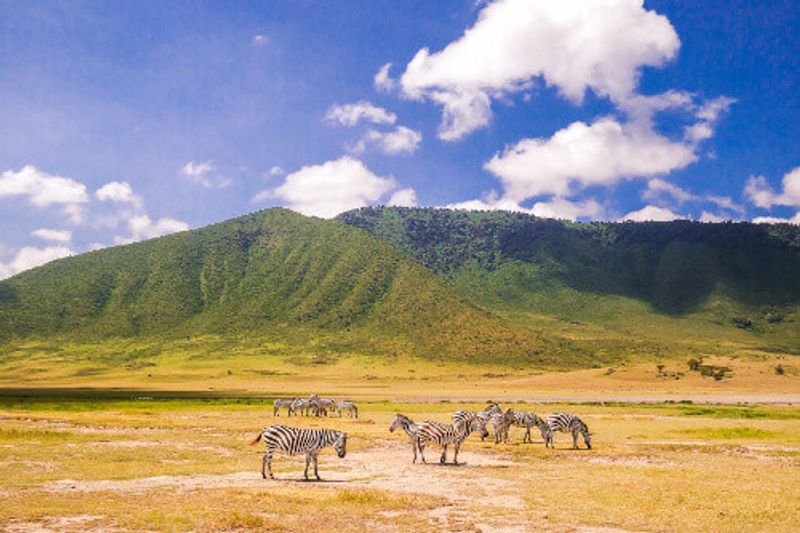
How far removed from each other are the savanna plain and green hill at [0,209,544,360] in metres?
79.0

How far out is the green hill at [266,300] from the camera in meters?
138

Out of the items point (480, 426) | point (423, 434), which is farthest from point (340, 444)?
point (480, 426)

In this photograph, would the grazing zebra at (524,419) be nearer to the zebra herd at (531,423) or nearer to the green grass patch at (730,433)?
the zebra herd at (531,423)

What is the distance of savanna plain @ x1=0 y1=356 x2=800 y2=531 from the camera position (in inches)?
643

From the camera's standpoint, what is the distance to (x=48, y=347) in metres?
138

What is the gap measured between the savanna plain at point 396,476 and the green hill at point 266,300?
7902 centimetres

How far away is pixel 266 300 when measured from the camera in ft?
541

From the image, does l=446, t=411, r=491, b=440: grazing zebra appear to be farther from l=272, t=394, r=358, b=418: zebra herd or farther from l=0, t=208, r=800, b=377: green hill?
l=0, t=208, r=800, b=377: green hill

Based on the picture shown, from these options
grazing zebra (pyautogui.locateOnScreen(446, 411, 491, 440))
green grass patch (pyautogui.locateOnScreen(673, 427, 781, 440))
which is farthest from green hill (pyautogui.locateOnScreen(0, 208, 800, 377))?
grazing zebra (pyautogui.locateOnScreen(446, 411, 491, 440))

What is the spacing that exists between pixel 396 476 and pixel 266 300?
477 ft

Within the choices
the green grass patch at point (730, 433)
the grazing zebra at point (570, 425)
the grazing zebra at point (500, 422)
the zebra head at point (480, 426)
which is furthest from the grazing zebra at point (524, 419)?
the green grass patch at point (730, 433)

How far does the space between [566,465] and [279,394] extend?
5771 centimetres

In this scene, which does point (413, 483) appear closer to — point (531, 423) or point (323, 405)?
point (531, 423)

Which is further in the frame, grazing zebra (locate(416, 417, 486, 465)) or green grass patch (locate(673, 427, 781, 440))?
green grass patch (locate(673, 427, 781, 440))
